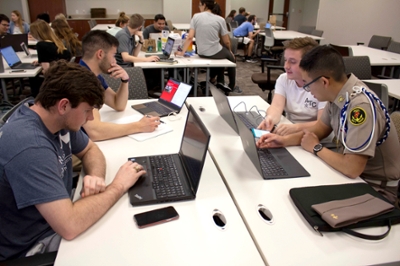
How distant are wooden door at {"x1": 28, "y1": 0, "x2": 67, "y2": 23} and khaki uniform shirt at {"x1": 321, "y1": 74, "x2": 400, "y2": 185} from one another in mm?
10605

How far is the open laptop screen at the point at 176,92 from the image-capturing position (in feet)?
7.73

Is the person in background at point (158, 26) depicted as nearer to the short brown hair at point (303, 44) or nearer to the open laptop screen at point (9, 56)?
the open laptop screen at point (9, 56)

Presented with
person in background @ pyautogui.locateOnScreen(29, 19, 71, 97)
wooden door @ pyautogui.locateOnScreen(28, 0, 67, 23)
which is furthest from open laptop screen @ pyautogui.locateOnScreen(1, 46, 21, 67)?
wooden door @ pyautogui.locateOnScreen(28, 0, 67, 23)

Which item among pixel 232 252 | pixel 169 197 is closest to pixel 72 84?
pixel 169 197

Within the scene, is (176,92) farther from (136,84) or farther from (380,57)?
(380,57)

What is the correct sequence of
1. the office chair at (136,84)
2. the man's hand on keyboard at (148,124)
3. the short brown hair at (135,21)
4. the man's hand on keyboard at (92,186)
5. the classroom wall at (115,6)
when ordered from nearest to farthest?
1. the man's hand on keyboard at (92,186)
2. the man's hand on keyboard at (148,124)
3. the office chair at (136,84)
4. the short brown hair at (135,21)
5. the classroom wall at (115,6)

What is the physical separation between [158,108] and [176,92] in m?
0.19

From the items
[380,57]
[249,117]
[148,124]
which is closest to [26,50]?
[148,124]

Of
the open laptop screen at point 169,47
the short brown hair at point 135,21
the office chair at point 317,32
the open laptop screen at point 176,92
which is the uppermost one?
the short brown hair at point 135,21

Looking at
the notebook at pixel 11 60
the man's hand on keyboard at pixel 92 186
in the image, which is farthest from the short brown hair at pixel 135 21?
the man's hand on keyboard at pixel 92 186

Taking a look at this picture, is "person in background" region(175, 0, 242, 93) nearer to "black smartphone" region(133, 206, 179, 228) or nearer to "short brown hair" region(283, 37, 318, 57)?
"short brown hair" region(283, 37, 318, 57)

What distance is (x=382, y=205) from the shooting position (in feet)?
3.90

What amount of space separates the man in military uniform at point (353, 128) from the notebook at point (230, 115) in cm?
31

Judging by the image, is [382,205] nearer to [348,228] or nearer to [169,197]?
[348,228]
